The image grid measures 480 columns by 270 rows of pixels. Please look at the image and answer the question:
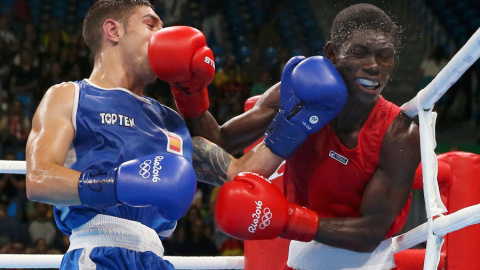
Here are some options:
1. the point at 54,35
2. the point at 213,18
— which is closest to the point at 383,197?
the point at 213,18

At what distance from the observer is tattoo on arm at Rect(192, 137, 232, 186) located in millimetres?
2189

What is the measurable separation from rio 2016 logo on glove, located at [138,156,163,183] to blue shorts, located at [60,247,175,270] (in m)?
0.31

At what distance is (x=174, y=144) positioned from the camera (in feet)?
6.52

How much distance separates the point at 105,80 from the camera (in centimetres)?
199

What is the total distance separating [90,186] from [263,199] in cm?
53

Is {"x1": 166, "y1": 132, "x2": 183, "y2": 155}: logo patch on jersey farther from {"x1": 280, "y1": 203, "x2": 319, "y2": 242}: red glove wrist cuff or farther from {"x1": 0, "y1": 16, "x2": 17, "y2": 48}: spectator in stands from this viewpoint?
{"x1": 0, "y1": 16, "x2": 17, "y2": 48}: spectator in stands

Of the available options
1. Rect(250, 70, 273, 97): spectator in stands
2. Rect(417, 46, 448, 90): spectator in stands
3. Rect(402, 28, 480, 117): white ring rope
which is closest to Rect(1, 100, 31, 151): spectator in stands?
Rect(250, 70, 273, 97): spectator in stands

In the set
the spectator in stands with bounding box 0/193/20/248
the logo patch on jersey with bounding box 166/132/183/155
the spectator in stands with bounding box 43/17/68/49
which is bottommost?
the spectator in stands with bounding box 0/193/20/248

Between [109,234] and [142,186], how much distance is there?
0.99 feet

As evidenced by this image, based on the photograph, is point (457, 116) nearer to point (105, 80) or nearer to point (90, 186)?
point (105, 80)

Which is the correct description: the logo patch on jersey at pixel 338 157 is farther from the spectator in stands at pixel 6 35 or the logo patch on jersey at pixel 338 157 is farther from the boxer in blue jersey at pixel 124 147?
the spectator in stands at pixel 6 35

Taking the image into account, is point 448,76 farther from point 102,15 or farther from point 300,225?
→ point 102,15

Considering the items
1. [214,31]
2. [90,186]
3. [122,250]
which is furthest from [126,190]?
[214,31]

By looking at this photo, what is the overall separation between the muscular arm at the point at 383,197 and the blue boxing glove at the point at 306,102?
24 centimetres
